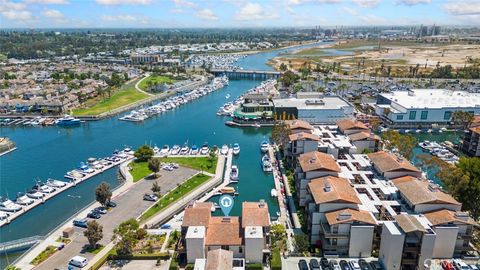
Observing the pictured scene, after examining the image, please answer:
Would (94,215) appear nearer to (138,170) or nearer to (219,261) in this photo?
(138,170)

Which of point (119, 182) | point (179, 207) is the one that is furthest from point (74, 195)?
point (179, 207)

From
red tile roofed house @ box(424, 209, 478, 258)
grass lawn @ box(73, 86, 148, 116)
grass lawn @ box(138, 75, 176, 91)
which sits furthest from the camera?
grass lawn @ box(138, 75, 176, 91)

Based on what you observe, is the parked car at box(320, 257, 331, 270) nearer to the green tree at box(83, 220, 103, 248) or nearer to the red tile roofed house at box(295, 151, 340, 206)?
the red tile roofed house at box(295, 151, 340, 206)

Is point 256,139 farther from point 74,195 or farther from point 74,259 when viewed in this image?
point 74,259

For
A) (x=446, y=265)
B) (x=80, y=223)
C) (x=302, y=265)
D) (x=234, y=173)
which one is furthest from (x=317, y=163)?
(x=80, y=223)

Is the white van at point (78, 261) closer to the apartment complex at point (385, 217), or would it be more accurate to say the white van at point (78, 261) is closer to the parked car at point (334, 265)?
the apartment complex at point (385, 217)

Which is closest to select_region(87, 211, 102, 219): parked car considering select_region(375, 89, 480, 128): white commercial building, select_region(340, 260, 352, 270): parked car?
select_region(340, 260, 352, 270): parked car
